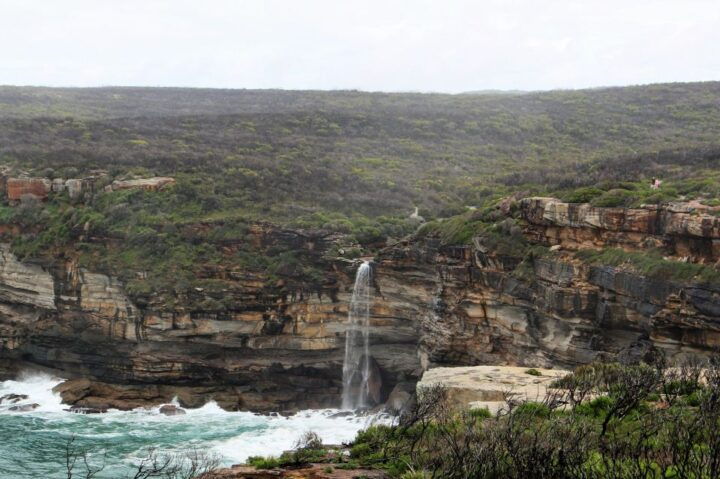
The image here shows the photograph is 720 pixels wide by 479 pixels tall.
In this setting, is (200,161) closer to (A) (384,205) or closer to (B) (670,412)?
(A) (384,205)

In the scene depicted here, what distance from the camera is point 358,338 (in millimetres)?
43188

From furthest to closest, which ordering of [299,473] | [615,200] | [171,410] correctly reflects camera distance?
[171,410] < [615,200] < [299,473]

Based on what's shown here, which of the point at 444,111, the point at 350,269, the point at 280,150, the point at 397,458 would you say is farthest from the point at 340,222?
the point at 444,111

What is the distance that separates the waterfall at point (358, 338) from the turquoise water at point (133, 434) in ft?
9.10

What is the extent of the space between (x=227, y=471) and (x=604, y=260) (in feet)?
66.6

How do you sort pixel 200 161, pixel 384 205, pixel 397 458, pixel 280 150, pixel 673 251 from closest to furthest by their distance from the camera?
pixel 397 458
pixel 673 251
pixel 384 205
pixel 200 161
pixel 280 150

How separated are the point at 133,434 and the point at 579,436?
95.0 ft

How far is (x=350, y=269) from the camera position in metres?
43.7

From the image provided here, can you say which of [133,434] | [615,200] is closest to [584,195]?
[615,200]

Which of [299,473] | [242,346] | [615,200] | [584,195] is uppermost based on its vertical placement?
[584,195]

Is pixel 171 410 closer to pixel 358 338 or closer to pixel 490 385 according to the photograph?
pixel 358 338

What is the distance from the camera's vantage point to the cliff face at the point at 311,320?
33250mm

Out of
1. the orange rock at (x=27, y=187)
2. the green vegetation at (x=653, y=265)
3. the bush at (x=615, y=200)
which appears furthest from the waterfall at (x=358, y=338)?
the orange rock at (x=27, y=187)

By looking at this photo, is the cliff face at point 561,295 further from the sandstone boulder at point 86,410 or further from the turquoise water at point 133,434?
the sandstone boulder at point 86,410
